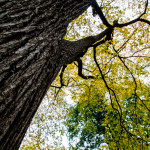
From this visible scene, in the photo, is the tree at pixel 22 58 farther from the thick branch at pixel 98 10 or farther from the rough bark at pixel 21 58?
the thick branch at pixel 98 10

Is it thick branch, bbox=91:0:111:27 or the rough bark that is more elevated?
thick branch, bbox=91:0:111:27

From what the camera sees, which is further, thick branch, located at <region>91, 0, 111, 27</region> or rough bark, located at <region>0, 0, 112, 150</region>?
thick branch, located at <region>91, 0, 111, 27</region>

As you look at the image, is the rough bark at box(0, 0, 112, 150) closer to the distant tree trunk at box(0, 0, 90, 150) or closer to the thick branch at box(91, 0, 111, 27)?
→ the distant tree trunk at box(0, 0, 90, 150)

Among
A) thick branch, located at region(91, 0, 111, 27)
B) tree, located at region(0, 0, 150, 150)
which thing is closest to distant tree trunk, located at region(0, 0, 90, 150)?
tree, located at region(0, 0, 150, 150)

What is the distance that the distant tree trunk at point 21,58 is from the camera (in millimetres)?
903

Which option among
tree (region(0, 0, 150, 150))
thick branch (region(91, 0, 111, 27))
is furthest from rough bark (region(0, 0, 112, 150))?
thick branch (region(91, 0, 111, 27))

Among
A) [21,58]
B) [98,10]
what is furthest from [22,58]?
[98,10]

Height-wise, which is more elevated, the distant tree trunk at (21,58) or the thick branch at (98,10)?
the thick branch at (98,10)

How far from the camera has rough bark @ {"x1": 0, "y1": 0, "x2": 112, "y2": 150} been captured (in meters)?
0.90

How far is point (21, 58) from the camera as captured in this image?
1.10 meters

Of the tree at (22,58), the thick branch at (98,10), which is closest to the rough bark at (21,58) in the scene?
the tree at (22,58)

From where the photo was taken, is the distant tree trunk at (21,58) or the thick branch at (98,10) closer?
the distant tree trunk at (21,58)

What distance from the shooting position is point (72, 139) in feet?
46.8

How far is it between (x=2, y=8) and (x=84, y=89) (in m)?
7.42
